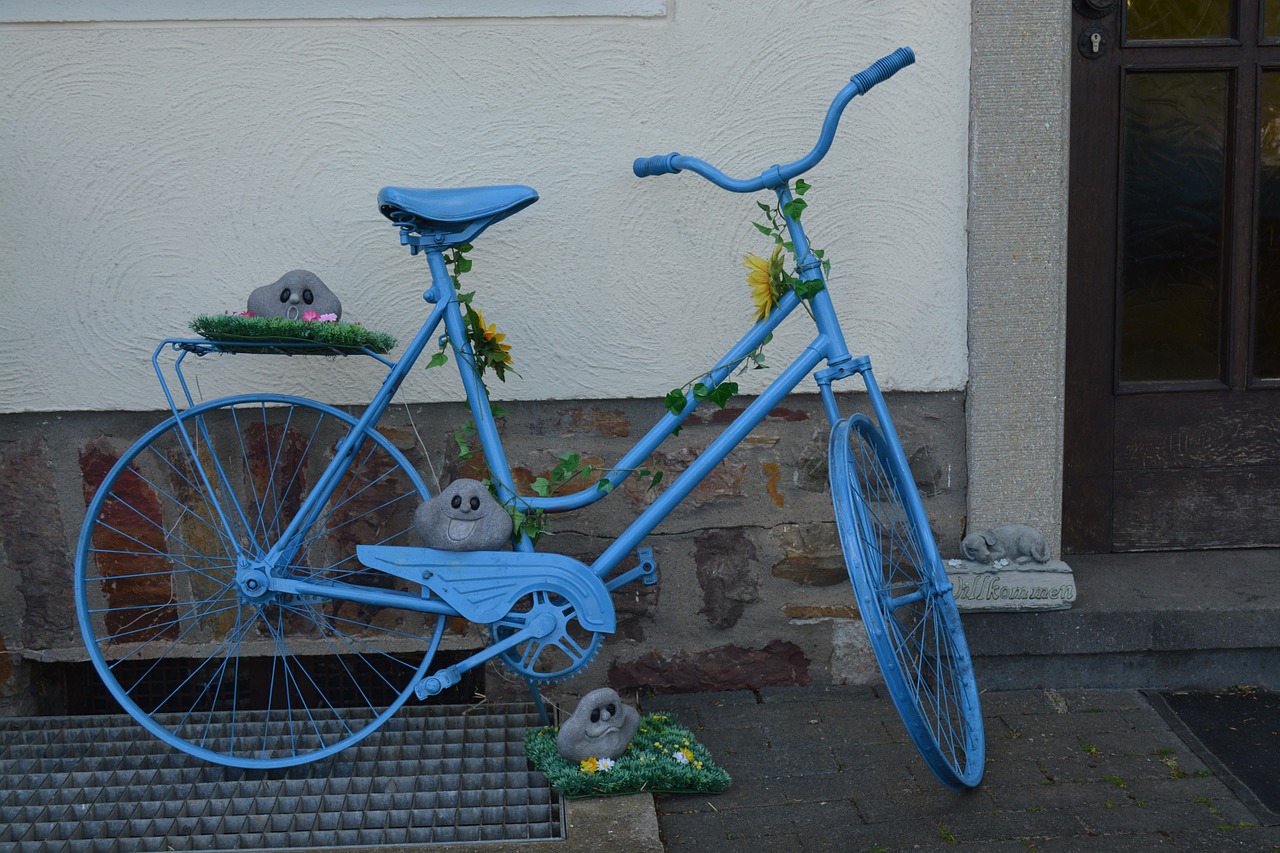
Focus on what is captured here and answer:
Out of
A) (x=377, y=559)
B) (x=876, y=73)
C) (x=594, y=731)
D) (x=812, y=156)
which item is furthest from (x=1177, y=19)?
(x=377, y=559)

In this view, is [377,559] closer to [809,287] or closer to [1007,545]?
[809,287]

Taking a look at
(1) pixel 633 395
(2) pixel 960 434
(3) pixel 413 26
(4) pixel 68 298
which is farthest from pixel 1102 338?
(4) pixel 68 298

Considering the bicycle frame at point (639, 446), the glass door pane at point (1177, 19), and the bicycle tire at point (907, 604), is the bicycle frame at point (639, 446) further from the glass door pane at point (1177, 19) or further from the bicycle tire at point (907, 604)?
the glass door pane at point (1177, 19)

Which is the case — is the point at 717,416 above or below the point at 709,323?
below

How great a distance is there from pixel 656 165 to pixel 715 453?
0.72m

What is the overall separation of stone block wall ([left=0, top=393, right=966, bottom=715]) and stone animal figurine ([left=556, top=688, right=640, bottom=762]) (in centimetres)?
51

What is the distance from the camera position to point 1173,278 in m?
3.36

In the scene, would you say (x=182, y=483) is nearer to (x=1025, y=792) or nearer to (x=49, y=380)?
(x=49, y=380)

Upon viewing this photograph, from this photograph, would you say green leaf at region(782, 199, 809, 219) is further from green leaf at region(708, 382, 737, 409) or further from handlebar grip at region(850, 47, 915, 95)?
green leaf at region(708, 382, 737, 409)

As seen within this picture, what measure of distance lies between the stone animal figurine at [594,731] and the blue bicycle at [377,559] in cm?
13

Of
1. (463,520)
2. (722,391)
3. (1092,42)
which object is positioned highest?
(1092,42)

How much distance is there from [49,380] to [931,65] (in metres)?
2.46

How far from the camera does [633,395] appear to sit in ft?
10.2

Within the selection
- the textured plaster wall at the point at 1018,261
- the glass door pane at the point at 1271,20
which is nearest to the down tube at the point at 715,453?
the textured plaster wall at the point at 1018,261
